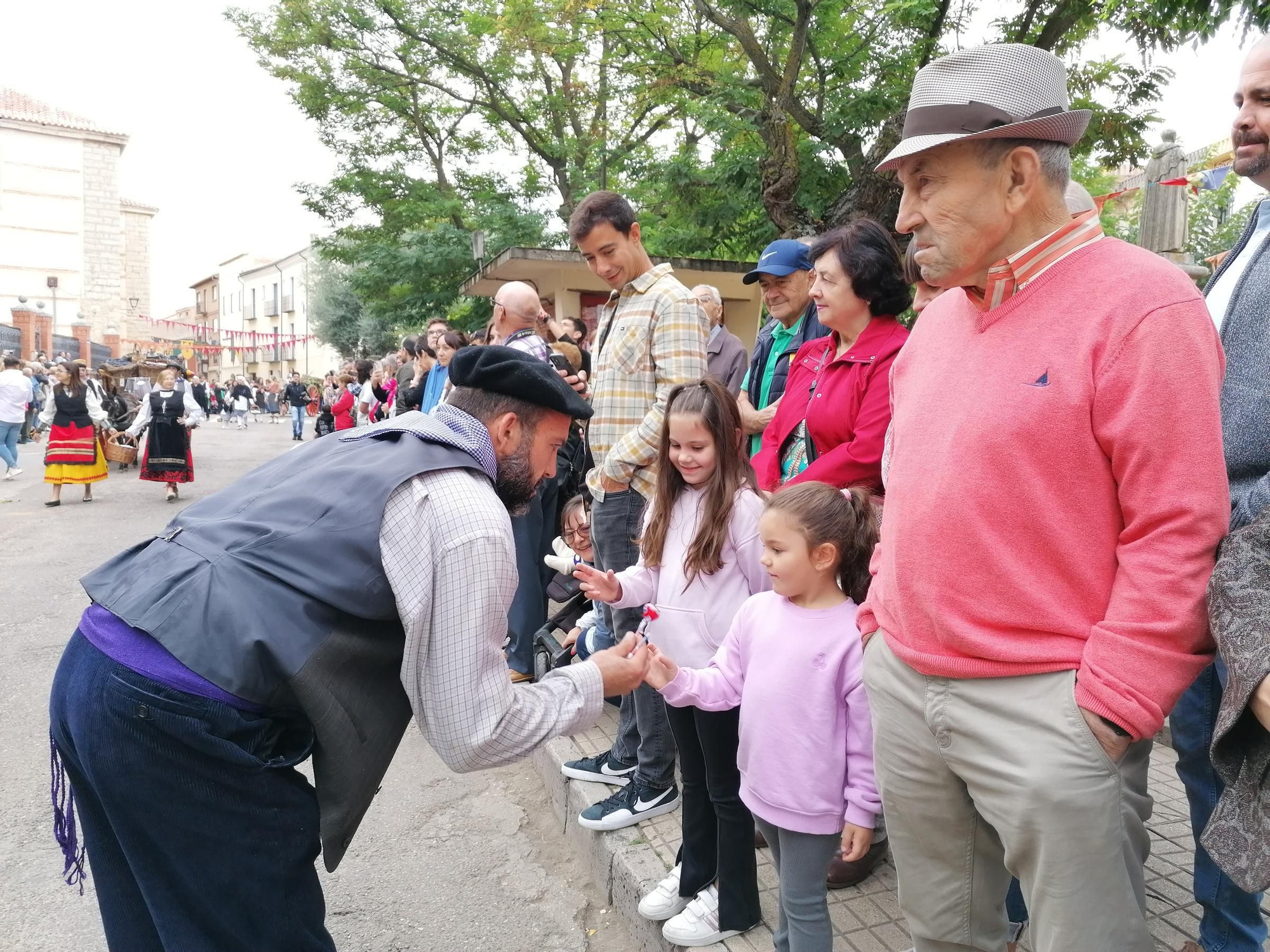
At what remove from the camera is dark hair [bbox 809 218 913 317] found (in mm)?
2725

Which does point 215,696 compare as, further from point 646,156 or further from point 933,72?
point 646,156

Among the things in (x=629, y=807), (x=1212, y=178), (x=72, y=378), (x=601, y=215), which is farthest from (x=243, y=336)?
(x=629, y=807)

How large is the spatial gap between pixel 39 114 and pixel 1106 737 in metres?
53.5

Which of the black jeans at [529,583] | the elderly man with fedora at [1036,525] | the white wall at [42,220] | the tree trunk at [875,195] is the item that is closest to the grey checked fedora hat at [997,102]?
the elderly man with fedora at [1036,525]

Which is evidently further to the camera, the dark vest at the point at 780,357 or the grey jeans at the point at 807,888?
the dark vest at the point at 780,357

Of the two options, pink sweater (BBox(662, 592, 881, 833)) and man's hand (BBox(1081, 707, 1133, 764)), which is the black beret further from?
man's hand (BBox(1081, 707, 1133, 764))

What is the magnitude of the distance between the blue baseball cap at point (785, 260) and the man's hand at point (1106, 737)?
2.43 meters

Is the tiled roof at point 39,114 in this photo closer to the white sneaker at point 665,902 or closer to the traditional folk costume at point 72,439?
the traditional folk costume at point 72,439

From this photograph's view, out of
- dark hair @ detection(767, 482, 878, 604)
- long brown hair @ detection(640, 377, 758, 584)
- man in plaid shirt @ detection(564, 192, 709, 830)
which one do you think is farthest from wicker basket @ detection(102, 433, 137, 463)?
dark hair @ detection(767, 482, 878, 604)

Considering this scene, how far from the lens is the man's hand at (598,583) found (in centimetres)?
254

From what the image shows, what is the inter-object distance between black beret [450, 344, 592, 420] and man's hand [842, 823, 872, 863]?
120 cm

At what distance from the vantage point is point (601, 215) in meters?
3.50

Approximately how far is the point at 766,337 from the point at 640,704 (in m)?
1.66

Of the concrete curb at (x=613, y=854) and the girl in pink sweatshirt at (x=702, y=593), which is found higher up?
the girl in pink sweatshirt at (x=702, y=593)
